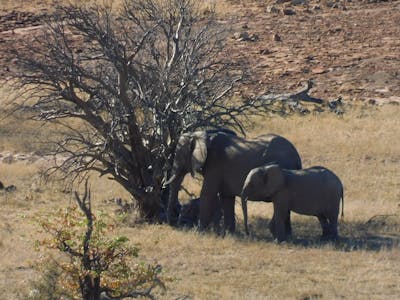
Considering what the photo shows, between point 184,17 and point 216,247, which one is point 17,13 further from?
point 216,247

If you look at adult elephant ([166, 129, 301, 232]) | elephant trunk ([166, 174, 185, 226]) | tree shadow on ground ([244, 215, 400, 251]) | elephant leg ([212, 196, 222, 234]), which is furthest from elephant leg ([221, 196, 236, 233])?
elephant trunk ([166, 174, 185, 226])

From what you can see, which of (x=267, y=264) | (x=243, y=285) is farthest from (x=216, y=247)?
(x=243, y=285)

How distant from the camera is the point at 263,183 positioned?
18.2 meters

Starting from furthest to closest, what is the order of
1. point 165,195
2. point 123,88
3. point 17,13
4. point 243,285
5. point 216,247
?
point 17,13
point 165,195
point 123,88
point 216,247
point 243,285

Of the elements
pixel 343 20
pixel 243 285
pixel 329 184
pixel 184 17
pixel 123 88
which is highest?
pixel 343 20

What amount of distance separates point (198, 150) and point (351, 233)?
9.18 ft

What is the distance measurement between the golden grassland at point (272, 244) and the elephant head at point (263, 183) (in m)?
0.69

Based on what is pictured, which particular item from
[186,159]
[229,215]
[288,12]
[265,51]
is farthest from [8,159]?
[288,12]

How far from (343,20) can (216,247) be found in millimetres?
25048

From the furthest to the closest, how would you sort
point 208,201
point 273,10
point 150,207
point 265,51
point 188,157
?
point 273,10, point 265,51, point 150,207, point 188,157, point 208,201

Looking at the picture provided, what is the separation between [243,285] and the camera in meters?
15.6

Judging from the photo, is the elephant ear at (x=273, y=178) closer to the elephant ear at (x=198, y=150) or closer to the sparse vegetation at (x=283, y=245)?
the sparse vegetation at (x=283, y=245)

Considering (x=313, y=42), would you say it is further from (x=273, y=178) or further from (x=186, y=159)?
(x=273, y=178)

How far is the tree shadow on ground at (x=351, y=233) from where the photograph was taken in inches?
722
